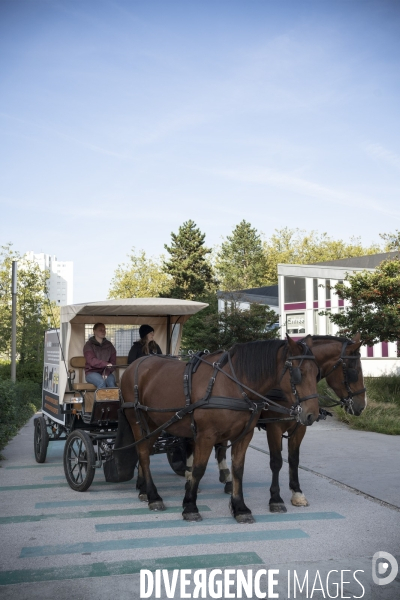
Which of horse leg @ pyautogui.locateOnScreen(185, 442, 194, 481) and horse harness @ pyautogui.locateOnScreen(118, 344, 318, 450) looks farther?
horse leg @ pyautogui.locateOnScreen(185, 442, 194, 481)

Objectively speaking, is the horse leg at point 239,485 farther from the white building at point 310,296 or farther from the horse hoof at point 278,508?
the white building at point 310,296

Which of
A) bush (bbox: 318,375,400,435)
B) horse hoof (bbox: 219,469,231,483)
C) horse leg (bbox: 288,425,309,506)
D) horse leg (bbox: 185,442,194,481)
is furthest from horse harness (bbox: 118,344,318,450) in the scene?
bush (bbox: 318,375,400,435)

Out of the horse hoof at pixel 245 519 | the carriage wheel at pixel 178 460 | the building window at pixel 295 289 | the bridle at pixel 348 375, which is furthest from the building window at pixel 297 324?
the horse hoof at pixel 245 519

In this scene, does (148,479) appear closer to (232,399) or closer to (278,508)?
(278,508)

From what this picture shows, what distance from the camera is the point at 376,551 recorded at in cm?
558

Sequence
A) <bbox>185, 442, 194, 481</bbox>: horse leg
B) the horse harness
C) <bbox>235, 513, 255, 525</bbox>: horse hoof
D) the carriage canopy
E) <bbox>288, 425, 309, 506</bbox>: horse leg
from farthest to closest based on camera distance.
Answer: the carriage canopy, <bbox>185, 442, 194, 481</bbox>: horse leg, <bbox>288, 425, 309, 506</bbox>: horse leg, <bbox>235, 513, 255, 525</bbox>: horse hoof, the horse harness

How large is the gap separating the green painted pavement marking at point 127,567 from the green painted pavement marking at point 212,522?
1.11 m

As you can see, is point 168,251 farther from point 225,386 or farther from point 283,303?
point 225,386

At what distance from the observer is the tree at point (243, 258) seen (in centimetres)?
7138

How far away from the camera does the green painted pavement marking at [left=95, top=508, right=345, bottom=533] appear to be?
6469mm

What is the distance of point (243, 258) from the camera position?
2928 inches

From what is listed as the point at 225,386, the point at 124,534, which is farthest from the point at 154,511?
the point at 225,386

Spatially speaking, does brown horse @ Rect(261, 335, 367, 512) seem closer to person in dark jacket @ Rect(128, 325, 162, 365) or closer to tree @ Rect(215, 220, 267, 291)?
person in dark jacket @ Rect(128, 325, 162, 365)

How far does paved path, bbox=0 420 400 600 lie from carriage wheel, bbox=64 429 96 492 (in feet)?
0.48
